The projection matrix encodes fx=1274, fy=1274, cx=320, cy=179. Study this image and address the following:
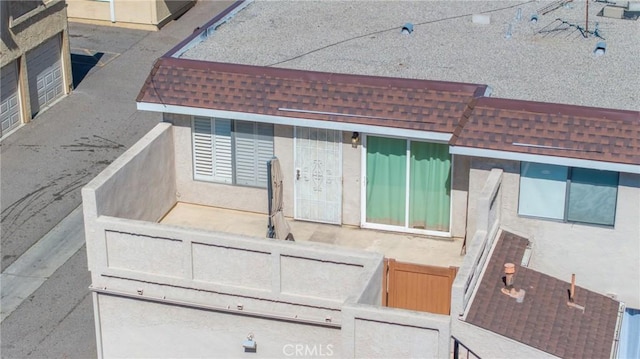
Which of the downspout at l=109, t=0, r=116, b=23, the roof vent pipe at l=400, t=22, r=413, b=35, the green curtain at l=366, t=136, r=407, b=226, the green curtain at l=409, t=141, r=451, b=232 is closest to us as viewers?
the green curtain at l=409, t=141, r=451, b=232

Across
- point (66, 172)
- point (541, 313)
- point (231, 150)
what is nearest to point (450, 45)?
point (231, 150)

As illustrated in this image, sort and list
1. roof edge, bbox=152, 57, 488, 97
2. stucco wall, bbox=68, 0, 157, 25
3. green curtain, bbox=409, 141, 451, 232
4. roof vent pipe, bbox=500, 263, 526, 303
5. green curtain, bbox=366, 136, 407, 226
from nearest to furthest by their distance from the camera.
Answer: roof vent pipe, bbox=500, 263, 526, 303 < roof edge, bbox=152, 57, 488, 97 < green curtain, bbox=409, 141, 451, 232 < green curtain, bbox=366, 136, 407, 226 < stucco wall, bbox=68, 0, 157, 25

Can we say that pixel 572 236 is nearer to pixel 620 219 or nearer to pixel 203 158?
pixel 620 219

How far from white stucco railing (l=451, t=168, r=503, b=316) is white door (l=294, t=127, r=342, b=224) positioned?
3050 mm

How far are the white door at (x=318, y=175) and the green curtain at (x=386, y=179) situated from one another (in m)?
0.60

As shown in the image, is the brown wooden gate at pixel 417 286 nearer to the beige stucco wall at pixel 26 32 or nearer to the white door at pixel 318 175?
the white door at pixel 318 175

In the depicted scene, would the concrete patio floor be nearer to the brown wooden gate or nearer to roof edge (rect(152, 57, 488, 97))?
the brown wooden gate

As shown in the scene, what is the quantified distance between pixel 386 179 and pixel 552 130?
3438 millimetres

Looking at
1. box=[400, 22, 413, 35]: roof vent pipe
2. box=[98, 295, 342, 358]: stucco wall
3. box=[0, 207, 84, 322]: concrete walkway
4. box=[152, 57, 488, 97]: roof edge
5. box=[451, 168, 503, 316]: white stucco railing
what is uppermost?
box=[400, 22, 413, 35]: roof vent pipe

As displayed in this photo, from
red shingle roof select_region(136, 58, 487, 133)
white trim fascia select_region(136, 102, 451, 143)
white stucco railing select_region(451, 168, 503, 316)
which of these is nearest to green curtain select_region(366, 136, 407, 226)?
white trim fascia select_region(136, 102, 451, 143)

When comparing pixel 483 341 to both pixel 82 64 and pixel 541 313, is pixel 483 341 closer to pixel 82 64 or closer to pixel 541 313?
pixel 541 313

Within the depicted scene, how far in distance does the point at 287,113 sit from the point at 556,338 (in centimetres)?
644

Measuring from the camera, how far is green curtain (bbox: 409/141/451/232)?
22984 mm

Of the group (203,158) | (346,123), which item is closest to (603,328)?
(346,123)
